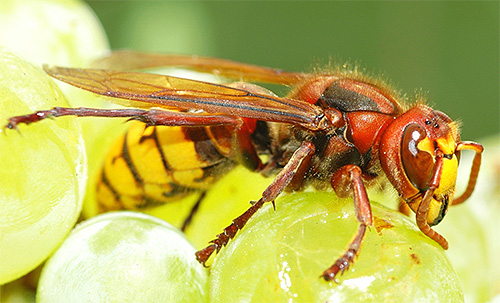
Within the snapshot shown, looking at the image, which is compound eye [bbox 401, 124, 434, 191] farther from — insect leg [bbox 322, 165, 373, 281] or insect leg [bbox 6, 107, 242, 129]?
insect leg [bbox 6, 107, 242, 129]

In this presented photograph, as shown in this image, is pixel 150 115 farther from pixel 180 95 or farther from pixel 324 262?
pixel 324 262

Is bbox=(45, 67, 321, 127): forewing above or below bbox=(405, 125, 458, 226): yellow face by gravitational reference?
above

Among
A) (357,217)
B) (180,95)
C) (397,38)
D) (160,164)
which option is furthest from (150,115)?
(397,38)

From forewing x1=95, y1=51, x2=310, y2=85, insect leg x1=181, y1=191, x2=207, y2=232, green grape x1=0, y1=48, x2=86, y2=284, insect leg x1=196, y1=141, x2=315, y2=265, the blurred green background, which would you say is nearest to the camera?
green grape x1=0, y1=48, x2=86, y2=284

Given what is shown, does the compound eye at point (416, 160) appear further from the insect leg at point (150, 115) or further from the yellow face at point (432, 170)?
the insect leg at point (150, 115)

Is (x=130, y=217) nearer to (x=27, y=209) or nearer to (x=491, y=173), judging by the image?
(x=27, y=209)

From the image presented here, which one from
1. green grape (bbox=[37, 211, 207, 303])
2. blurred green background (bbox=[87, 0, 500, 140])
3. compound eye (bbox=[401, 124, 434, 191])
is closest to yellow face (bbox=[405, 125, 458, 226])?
compound eye (bbox=[401, 124, 434, 191])
